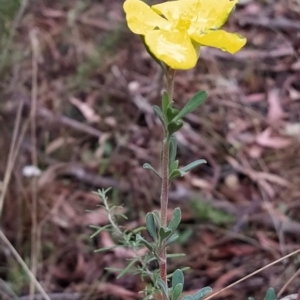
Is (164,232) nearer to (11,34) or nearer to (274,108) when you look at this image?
(11,34)

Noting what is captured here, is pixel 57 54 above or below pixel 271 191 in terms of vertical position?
above

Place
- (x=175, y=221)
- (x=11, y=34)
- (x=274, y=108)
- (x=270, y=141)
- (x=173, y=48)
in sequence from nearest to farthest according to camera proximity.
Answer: (x=173, y=48) < (x=175, y=221) < (x=11, y=34) < (x=270, y=141) < (x=274, y=108)

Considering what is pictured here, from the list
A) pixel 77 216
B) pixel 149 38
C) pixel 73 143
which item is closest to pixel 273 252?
pixel 77 216

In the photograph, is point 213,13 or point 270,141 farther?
point 270,141

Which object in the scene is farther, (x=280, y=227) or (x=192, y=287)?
(x=280, y=227)

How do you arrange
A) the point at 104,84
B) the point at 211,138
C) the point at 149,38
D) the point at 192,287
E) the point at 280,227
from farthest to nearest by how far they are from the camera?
the point at 104,84 → the point at 211,138 → the point at 280,227 → the point at 192,287 → the point at 149,38

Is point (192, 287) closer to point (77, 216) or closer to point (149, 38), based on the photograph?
point (77, 216)

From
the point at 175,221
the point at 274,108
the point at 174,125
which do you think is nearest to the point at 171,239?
the point at 175,221

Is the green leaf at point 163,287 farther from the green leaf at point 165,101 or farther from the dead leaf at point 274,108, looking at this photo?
the dead leaf at point 274,108
